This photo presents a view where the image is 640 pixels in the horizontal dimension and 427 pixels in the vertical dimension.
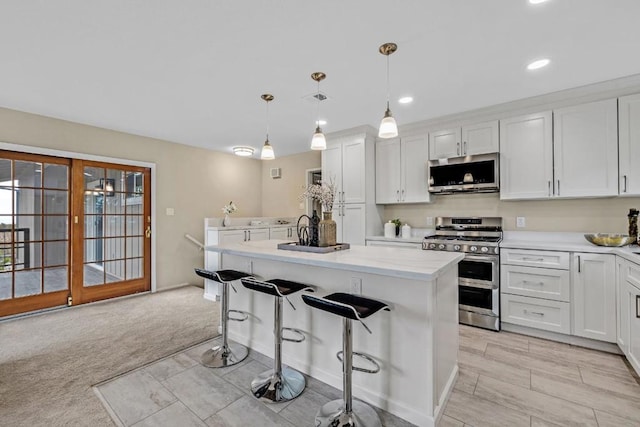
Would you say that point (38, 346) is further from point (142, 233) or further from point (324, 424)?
point (324, 424)

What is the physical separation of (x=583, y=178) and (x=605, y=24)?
1.58 meters

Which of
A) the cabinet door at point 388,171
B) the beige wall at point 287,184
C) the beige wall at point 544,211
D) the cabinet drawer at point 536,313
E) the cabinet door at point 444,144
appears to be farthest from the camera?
the beige wall at point 287,184

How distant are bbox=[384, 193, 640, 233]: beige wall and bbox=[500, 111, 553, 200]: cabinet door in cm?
30

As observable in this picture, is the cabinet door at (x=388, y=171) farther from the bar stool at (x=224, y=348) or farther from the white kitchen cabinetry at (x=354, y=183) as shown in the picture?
the bar stool at (x=224, y=348)

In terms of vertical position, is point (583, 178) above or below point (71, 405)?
above

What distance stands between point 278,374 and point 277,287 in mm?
662

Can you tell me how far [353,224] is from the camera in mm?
A: 4344

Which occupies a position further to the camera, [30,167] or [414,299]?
[30,167]

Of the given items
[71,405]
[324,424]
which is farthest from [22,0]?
[324,424]

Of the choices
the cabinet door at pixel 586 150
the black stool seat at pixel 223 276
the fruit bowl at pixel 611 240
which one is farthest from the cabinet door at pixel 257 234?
the fruit bowl at pixel 611 240

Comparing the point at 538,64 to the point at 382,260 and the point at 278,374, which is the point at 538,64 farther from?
the point at 278,374

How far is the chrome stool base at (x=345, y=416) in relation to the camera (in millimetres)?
1733

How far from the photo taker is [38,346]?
2834 mm

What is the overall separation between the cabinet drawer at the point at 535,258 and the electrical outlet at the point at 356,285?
2.06m
